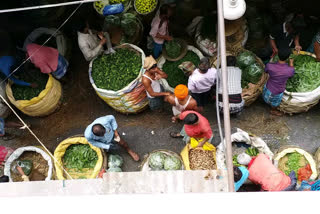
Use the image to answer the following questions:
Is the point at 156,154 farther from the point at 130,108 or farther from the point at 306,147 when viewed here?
the point at 306,147

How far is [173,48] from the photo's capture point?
4.70 meters

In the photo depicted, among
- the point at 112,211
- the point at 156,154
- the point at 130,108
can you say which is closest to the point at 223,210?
the point at 112,211

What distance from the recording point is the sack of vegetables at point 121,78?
455 cm

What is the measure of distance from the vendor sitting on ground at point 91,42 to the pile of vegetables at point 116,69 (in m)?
0.11

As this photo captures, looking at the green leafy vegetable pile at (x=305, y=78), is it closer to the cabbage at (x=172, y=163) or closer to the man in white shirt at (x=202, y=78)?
the man in white shirt at (x=202, y=78)

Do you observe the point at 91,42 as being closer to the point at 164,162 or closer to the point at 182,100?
the point at 182,100

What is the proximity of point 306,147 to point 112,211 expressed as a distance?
380cm

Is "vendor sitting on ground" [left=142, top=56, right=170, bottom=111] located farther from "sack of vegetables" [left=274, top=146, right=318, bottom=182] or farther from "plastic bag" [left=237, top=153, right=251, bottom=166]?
"sack of vegetables" [left=274, top=146, right=318, bottom=182]

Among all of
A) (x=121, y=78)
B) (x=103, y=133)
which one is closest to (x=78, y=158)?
(x=103, y=133)

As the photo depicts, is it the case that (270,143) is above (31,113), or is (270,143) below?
below

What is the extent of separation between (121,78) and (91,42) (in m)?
0.72

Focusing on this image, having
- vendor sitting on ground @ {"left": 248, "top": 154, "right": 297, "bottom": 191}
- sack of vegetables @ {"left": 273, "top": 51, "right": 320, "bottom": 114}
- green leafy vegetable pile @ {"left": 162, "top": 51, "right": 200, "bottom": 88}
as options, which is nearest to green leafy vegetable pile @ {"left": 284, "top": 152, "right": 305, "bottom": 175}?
vendor sitting on ground @ {"left": 248, "top": 154, "right": 297, "bottom": 191}

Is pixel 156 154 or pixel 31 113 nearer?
pixel 156 154

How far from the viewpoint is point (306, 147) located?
4734mm
